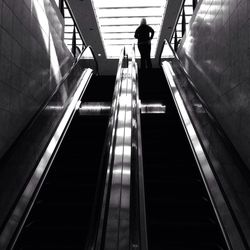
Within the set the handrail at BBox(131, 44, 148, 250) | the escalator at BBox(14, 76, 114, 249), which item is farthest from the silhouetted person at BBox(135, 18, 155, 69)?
the handrail at BBox(131, 44, 148, 250)

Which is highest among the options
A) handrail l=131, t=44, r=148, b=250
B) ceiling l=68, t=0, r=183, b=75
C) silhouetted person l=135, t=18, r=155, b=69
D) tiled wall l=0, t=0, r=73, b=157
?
ceiling l=68, t=0, r=183, b=75

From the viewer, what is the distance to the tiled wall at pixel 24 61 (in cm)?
436

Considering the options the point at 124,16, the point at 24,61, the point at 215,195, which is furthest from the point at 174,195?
the point at 124,16

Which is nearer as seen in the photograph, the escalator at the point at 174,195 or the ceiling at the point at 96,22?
the escalator at the point at 174,195

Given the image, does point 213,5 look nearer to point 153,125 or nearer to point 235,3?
point 235,3

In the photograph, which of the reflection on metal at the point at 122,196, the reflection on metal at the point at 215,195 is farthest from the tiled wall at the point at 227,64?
the reflection on metal at the point at 122,196

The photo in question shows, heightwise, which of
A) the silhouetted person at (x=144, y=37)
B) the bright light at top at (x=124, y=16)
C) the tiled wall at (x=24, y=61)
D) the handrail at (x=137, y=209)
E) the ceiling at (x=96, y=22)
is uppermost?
the bright light at top at (x=124, y=16)

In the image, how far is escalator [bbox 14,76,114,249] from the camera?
12.0 feet

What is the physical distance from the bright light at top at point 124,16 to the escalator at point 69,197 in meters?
8.73

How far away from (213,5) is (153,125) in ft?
7.81

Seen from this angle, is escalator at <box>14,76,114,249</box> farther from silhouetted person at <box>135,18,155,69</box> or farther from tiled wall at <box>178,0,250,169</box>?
silhouetted person at <box>135,18,155,69</box>

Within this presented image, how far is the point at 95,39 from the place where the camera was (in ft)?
54.7

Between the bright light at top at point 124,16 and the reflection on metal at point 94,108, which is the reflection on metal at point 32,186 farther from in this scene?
the bright light at top at point 124,16

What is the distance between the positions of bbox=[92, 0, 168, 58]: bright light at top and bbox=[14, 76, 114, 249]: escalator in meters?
8.73
